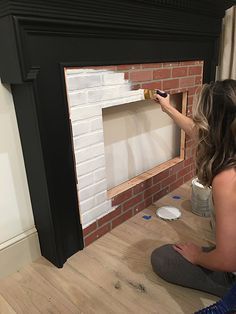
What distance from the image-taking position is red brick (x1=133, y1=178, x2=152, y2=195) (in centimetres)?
173

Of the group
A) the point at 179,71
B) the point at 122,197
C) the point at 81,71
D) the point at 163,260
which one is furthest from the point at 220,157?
the point at 179,71

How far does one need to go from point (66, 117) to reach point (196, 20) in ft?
3.72

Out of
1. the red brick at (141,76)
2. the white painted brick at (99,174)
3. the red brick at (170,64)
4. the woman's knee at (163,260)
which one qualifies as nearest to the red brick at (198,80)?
the red brick at (170,64)

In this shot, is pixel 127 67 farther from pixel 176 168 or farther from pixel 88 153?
pixel 176 168

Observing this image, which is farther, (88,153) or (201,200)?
(201,200)

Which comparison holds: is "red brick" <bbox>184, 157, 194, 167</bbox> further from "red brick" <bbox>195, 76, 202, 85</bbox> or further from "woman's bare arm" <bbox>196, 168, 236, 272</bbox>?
"woman's bare arm" <bbox>196, 168, 236, 272</bbox>

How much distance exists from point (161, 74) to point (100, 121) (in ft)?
1.80

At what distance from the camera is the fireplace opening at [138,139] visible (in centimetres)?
167

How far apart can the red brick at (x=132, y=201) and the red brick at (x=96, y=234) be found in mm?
165

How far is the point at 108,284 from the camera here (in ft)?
4.04

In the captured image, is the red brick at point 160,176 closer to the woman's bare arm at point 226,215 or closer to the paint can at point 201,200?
the paint can at point 201,200

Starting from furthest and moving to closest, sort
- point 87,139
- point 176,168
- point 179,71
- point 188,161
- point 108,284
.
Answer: point 188,161 → point 176,168 → point 179,71 → point 87,139 → point 108,284

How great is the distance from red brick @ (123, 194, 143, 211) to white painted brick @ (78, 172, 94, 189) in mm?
344

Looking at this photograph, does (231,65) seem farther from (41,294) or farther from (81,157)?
(41,294)
